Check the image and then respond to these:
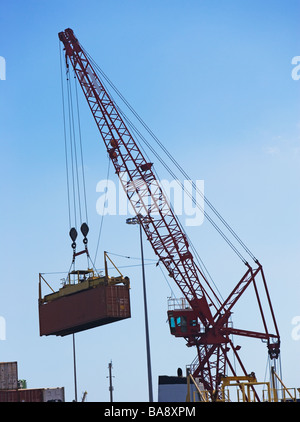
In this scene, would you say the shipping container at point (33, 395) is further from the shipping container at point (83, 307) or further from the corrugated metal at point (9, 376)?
the shipping container at point (83, 307)

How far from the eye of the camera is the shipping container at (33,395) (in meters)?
79.7

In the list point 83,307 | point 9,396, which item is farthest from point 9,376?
point 83,307

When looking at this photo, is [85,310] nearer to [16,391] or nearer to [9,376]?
[16,391]

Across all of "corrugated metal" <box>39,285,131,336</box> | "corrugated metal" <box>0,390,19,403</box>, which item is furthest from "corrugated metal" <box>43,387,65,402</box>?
"corrugated metal" <box>39,285,131,336</box>

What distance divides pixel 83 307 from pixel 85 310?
0.55 metres

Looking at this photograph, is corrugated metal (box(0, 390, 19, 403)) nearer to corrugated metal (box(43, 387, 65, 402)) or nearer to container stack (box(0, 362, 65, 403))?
container stack (box(0, 362, 65, 403))

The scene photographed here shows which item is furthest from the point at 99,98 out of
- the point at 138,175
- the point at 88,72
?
the point at 138,175

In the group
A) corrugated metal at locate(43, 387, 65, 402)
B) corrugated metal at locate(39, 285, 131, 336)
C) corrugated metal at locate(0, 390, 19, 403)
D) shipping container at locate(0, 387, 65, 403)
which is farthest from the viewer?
corrugated metal at locate(43, 387, 65, 402)

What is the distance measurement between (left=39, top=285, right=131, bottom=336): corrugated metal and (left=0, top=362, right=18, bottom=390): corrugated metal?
22.7ft

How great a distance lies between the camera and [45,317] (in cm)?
8119

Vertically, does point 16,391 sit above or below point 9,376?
below

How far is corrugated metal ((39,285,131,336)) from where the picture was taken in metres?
73.4

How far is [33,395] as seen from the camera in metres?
Result: 81.6
